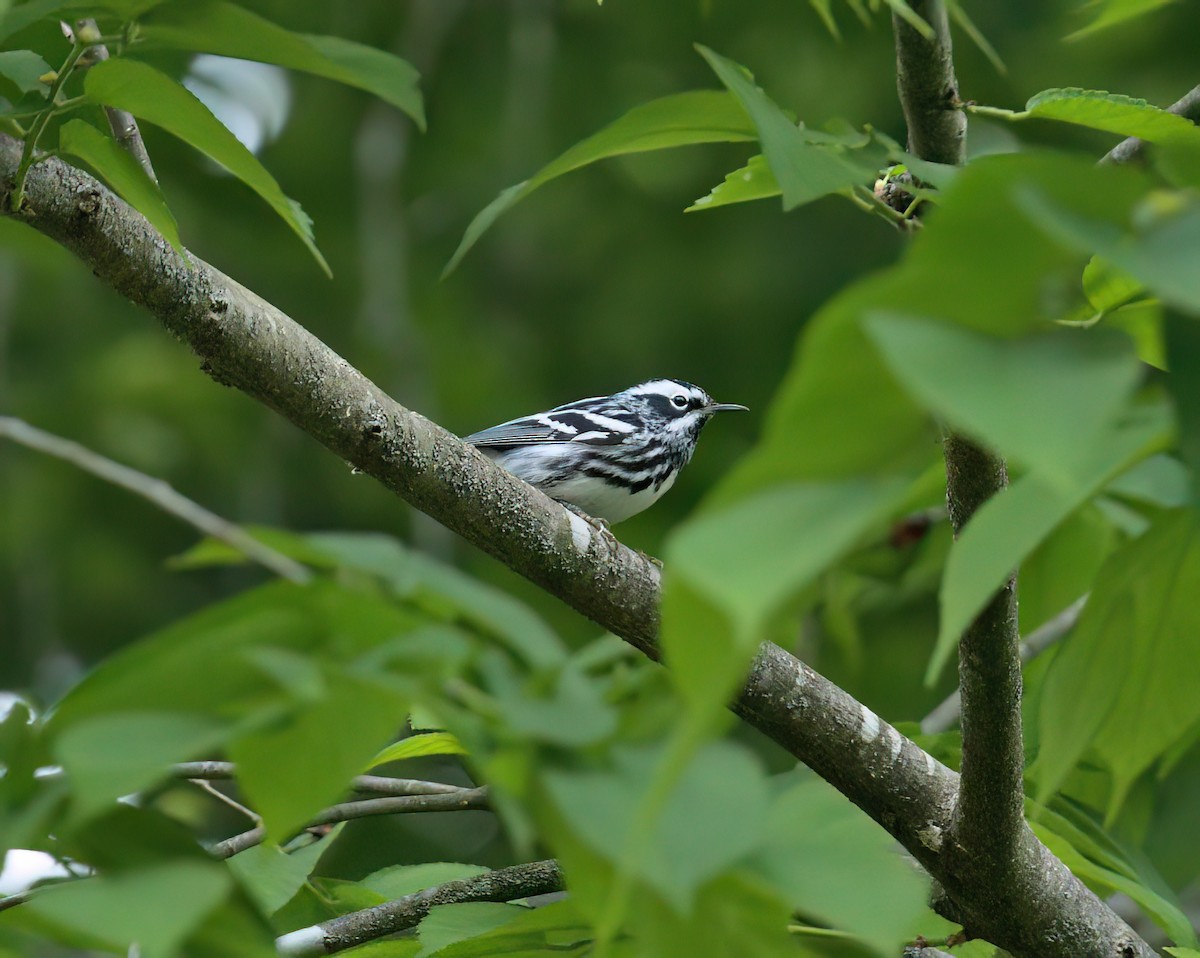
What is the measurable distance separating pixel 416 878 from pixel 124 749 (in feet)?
5.36

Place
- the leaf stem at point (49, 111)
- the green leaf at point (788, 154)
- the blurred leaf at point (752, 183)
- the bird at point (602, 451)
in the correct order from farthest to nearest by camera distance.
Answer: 1. the bird at point (602, 451)
2. the blurred leaf at point (752, 183)
3. the leaf stem at point (49, 111)
4. the green leaf at point (788, 154)

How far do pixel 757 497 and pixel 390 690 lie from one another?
0.89 feet

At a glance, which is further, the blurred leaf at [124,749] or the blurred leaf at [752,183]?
A: the blurred leaf at [752,183]

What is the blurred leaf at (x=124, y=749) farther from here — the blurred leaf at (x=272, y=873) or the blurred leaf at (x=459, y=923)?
the blurred leaf at (x=272, y=873)

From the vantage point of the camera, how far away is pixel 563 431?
223 inches

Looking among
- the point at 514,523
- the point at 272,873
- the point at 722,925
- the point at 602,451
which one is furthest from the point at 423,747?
the point at 602,451

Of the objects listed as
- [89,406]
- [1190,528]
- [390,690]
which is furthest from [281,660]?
[89,406]

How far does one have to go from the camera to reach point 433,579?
849 millimetres

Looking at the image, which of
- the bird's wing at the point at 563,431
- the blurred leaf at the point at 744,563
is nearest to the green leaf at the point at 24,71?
the blurred leaf at the point at 744,563

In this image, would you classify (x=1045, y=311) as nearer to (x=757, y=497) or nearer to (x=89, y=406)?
(x=757, y=497)

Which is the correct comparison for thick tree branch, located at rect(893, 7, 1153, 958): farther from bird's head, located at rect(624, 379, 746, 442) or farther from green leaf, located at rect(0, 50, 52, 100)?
bird's head, located at rect(624, 379, 746, 442)

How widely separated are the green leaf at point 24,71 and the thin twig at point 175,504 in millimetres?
416

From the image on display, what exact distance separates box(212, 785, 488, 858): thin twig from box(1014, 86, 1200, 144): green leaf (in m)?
1.34

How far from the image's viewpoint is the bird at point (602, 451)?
214 inches
